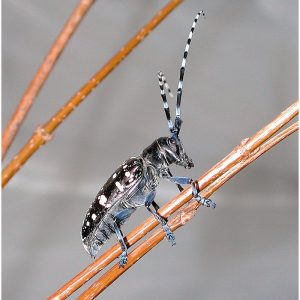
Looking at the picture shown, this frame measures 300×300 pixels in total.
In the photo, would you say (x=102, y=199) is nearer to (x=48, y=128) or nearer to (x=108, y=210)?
(x=108, y=210)

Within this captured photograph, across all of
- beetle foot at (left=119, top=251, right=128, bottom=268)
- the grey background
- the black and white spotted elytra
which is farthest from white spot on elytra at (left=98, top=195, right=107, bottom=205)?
the grey background

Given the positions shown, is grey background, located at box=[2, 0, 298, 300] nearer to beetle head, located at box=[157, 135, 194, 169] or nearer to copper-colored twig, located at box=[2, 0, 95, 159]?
beetle head, located at box=[157, 135, 194, 169]

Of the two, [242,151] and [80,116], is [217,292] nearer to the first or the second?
[80,116]

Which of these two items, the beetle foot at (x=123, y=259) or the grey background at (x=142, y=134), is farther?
the grey background at (x=142, y=134)

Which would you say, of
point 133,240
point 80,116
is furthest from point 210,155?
point 133,240

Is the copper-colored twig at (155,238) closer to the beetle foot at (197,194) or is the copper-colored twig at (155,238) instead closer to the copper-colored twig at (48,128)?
the beetle foot at (197,194)

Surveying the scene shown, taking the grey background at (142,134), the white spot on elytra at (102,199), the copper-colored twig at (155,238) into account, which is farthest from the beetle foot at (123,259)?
the grey background at (142,134)

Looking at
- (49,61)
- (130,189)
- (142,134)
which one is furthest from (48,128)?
(142,134)
